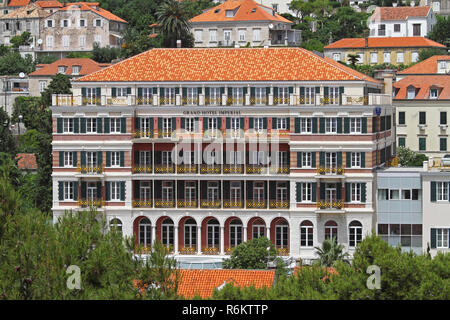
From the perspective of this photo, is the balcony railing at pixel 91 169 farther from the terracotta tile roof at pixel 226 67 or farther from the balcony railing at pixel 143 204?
the terracotta tile roof at pixel 226 67

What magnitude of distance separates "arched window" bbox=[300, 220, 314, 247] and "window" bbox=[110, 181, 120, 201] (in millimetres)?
12745

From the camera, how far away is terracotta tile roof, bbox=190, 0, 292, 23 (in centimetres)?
14988

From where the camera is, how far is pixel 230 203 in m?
85.8

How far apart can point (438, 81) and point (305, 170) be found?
28.8 m

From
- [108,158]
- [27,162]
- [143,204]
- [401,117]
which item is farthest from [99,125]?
[401,117]

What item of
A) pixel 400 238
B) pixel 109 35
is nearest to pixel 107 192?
pixel 400 238

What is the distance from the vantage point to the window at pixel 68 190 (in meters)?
86.9

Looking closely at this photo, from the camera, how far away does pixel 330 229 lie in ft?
277

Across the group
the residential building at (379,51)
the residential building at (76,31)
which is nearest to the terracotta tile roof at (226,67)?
the residential building at (379,51)

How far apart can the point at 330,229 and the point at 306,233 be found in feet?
5.30

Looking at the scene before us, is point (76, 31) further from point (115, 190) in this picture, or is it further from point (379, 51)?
point (115, 190)

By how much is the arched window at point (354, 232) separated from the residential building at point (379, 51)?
60.0 meters

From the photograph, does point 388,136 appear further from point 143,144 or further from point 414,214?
point 143,144

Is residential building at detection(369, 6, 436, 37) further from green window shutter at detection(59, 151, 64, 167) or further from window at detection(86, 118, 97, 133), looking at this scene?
green window shutter at detection(59, 151, 64, 167)
